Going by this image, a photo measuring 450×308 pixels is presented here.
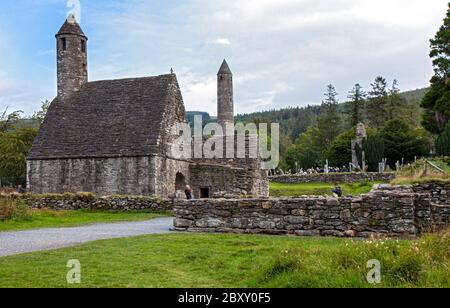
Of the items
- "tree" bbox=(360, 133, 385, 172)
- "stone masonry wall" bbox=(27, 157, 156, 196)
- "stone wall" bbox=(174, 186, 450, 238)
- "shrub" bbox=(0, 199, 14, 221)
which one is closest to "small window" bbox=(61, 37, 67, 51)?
"stone masonry wall" bbox=(27, 157, 156, 196)

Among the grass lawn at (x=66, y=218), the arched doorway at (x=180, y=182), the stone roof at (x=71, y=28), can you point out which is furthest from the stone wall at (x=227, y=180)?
the stone roof at (x=71, y=28)

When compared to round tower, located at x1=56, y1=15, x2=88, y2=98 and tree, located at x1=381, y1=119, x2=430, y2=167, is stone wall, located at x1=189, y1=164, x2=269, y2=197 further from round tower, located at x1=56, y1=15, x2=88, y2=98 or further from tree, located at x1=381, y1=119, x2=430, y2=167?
tree, located at x1=381, y1=119, x2=430, y2=167

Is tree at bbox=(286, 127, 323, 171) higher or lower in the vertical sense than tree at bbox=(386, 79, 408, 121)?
lower

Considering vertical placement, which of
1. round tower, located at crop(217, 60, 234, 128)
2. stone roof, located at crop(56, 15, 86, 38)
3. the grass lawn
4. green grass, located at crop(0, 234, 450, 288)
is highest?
stone roof, located at crop(56, 15, 86, 38)

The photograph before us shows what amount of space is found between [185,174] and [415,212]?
71.5 ft

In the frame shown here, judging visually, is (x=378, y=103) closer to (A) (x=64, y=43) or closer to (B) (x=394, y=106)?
(B) (x=394, y=106)

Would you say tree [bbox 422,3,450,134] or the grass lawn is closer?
the grass lawn

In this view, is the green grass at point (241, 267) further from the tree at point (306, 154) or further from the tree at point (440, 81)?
the tree at point (306, 154)

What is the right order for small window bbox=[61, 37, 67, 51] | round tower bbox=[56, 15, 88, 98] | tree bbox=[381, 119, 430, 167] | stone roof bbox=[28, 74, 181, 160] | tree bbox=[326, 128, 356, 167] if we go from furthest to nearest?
tree bbox=[326, 128, 356, 167]
tree bbox=[381, 119, 430, 167]
small window bbox=[61, 37, 67, 51]
round tower bbox=[56, 15, 88, 98]
stone roof bbox=[28, 74, 181, 160]

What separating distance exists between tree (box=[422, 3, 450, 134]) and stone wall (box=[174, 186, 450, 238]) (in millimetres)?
41590

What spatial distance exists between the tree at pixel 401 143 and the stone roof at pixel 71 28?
141ft

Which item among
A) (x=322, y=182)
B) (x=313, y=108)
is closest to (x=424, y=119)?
(x=322, y=182)

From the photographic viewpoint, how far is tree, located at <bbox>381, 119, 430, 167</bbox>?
205ft
